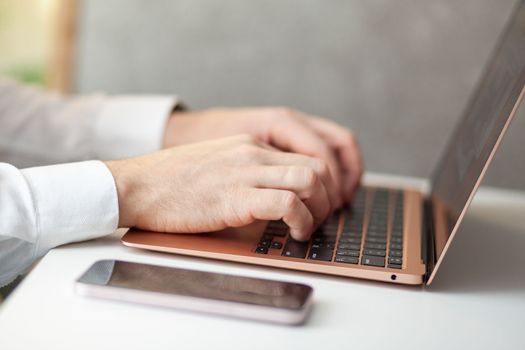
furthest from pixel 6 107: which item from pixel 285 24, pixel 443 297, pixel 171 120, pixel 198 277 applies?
pixel 443 297

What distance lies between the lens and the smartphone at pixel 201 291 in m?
0.56

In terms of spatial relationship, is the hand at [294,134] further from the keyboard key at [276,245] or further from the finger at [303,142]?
the keyboard key at [276,245]

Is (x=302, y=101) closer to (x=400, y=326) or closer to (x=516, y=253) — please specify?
(x=516, y=253)

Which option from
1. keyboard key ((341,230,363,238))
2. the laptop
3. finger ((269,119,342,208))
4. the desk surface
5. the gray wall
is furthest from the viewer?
the gray wall

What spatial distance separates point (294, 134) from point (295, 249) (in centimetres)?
28

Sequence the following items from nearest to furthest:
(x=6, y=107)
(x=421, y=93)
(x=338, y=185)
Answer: (x=338, y=185) < (x=6, y=107) < (x=421, y=93)

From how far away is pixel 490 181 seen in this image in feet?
4.44

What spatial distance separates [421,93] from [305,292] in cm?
84

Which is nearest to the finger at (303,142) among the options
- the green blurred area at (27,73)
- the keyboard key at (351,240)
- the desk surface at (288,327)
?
the keyboard key at (351,240)

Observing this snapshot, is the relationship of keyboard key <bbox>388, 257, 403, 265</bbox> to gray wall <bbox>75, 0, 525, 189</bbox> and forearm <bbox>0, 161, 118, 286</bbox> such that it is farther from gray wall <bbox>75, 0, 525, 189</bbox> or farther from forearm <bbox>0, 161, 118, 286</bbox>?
gray wall <bbox>75, 0, 525, 189</bbox>

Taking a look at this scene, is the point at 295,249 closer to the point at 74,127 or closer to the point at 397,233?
the point at 397,233

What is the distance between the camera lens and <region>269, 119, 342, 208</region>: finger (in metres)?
0.91

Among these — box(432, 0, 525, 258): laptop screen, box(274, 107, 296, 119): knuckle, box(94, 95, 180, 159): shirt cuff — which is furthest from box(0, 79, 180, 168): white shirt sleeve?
box(432, 0, 525, 258): laptop screen

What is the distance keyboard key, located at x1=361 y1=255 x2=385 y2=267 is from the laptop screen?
0.17 feet
